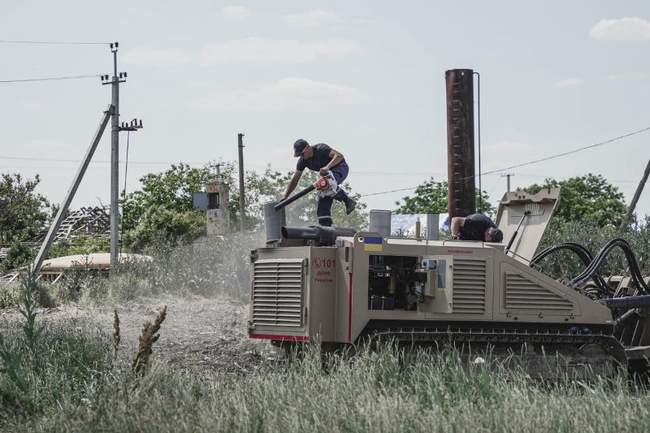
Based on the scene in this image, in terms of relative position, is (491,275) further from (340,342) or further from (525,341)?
(340,342)

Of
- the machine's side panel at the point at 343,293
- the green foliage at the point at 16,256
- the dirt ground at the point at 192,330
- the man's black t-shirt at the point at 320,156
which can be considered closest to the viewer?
the machine's side panel at the point at 343,293

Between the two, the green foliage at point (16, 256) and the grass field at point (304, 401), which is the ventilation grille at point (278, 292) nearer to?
the grass field at point (304, 401)

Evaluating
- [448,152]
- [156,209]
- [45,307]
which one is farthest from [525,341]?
[156,209]

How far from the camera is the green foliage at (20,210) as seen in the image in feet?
178

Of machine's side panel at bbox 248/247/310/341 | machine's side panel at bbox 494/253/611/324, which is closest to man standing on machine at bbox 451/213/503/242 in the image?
machine's side panel at bbox 494/253/611/324

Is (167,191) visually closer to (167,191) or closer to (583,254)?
(167,191)

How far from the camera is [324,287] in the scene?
11914mm

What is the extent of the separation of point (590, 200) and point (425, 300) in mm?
62053

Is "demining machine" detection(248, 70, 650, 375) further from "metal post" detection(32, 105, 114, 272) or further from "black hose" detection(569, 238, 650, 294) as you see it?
"metal post" detection(32, 105, 114, 272)

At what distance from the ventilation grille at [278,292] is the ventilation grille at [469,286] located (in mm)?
1665

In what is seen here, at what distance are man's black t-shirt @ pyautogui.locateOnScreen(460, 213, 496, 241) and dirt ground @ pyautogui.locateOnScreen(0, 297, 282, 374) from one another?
103 inches

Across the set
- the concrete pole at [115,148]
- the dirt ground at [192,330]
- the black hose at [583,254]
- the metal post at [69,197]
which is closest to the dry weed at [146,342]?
the dirt ground at [192,330]

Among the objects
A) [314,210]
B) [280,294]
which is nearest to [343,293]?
[280,294]

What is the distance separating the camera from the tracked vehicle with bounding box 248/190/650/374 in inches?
463
